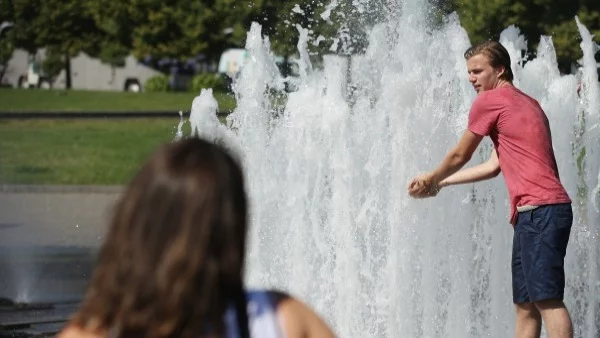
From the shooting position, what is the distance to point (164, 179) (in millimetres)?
1872

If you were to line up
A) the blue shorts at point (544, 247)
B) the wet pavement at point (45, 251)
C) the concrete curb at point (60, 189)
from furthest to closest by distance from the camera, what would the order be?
1. the concrete curb at point (60, 189)
2. the wet pavement at point (45, 251)
3. the blue shorts at point (544, 247)

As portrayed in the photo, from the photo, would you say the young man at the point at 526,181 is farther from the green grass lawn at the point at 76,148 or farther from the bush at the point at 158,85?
the bush at the point at 158,85

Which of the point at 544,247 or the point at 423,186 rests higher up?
the point at 423,186

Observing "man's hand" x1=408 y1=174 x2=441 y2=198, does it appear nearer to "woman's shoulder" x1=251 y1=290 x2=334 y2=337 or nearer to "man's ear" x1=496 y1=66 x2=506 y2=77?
"man's ear" x1=496 y1=66 x2=506 y2=77

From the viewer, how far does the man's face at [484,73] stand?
15.5 ft

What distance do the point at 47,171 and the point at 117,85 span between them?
32.3m

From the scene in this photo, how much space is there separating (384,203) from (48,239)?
5389 millimetres

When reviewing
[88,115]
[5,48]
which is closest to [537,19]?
[88,115]

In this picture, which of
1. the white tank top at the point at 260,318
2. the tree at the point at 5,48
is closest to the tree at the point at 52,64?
the tree at the point at 5,48

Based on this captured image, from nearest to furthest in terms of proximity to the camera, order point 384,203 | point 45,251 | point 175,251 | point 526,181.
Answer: point 175,251 < point 526,181 < point 384,203 < point 45,251

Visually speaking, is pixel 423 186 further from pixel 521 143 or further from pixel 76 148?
pixel 76 148

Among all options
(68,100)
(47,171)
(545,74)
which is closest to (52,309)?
(545,74)

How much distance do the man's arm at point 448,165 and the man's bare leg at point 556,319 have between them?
0.60 meters

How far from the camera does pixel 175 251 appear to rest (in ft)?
6.09
